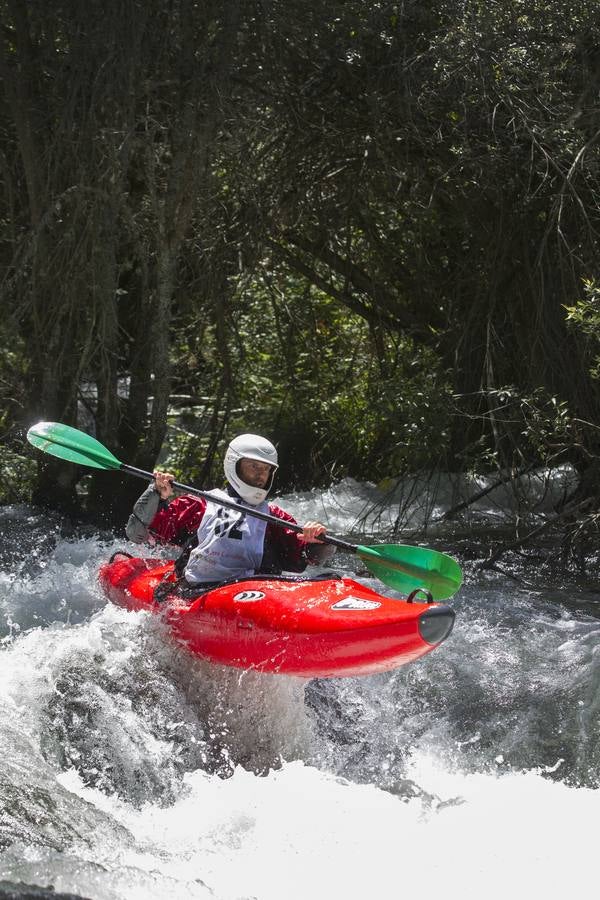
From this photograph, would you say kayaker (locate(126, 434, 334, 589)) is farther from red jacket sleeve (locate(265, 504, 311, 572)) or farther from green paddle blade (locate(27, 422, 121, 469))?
green paddle blade (locate(27, 422, 121, 469))

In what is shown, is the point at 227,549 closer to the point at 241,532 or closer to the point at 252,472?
the point at 241,532

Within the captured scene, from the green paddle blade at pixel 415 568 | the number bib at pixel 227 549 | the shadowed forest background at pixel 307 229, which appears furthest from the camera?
the shadowed forest background at pixel 307 229

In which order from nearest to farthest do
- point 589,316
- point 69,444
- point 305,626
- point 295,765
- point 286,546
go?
point 305,626 → point 295,765 → point 286,546 → point 69,444 → point 589,316

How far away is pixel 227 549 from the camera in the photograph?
15.5 ft

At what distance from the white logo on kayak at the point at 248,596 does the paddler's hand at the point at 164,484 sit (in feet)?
2.22

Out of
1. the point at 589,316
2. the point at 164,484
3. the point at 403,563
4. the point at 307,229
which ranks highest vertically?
the point at 307,229

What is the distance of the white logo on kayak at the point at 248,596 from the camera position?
4.30 m

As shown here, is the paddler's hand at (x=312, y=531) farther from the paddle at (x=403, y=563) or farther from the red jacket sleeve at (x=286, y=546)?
the red jacket sleeve at (x=286, y=546)

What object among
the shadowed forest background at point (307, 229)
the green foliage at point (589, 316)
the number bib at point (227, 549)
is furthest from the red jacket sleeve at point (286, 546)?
the green foliage at point (589, 316)

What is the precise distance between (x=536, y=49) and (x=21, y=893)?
5199 millimetres

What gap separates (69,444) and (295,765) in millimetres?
2013

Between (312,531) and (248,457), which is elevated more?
(248,457)

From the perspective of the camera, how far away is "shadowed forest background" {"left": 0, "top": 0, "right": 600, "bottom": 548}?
6.38 metres

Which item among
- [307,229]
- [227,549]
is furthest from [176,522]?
[307,229]
